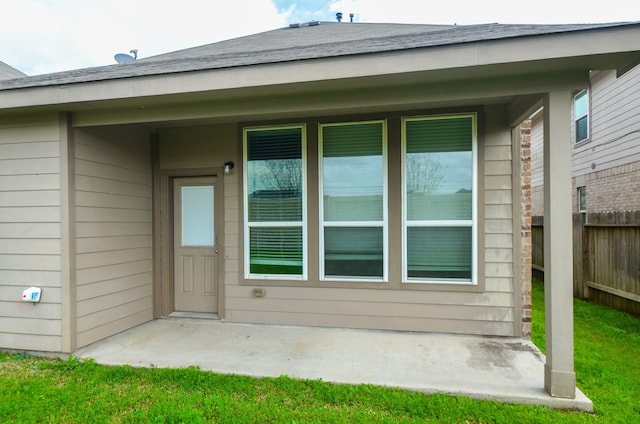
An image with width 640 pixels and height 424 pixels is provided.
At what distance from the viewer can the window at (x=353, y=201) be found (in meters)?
3.90

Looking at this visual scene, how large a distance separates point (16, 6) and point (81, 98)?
11.5 metres

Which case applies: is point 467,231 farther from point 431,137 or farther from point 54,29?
point 54,29

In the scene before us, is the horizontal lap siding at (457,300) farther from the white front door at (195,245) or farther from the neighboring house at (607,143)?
the neighboring house at (607,143)

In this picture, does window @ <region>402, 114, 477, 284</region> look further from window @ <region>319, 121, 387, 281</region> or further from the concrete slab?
the concrete slab

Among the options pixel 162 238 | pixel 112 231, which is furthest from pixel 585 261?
pixel 112 231

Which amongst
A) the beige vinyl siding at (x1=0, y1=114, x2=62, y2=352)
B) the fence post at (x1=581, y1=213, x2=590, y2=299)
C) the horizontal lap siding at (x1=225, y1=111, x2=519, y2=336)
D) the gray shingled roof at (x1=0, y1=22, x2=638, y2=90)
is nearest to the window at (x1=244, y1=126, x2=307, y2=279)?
the horizontal lap siding at (x1=225, y1=111, x2=519, y2=336)

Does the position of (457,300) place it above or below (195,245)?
below

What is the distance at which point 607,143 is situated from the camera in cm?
688

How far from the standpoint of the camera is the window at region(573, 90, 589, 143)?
753cm

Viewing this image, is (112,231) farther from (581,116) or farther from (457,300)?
(581,116)

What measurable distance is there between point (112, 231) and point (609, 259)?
22.1ft

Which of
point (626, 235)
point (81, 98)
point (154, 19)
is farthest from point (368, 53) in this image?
point (154, 19)

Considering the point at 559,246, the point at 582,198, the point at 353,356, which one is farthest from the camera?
the point at 582,198

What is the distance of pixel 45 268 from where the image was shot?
11.0ft
